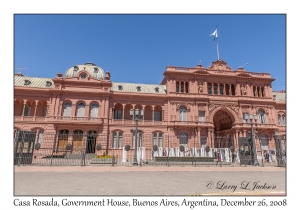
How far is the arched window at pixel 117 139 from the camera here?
25.7 m

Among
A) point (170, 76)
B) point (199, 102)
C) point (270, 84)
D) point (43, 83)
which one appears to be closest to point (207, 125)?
point (199, 102)

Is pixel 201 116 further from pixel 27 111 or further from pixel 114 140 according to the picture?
pixel 27 111

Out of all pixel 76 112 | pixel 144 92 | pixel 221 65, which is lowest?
pixel 76 112

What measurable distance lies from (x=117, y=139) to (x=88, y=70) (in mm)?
12524

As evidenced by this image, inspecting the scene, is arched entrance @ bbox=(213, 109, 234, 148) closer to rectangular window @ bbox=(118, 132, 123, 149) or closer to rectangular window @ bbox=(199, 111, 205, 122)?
rectangular window @ bbox=(199, 111, 205, 122)

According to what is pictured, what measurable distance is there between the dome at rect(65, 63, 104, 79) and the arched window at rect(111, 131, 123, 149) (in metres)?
9.73

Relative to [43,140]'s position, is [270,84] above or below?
above

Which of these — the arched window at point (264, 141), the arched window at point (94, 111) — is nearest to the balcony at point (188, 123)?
the arched window at point (264, 141)

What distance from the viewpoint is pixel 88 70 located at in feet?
95.8

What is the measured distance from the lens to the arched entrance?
98.3 ft

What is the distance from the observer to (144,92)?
30.3 metres

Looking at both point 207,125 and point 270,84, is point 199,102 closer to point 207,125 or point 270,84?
point 207,125

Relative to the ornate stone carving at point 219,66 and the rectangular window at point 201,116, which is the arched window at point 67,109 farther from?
the ornate stone carving at point 219,66
